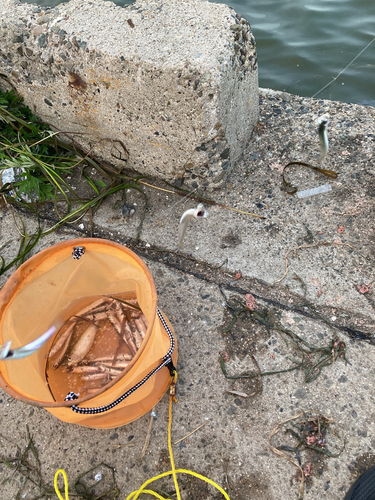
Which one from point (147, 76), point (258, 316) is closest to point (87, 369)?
point (258, 316)

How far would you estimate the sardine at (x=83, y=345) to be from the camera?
1.81m

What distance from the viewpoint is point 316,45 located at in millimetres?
3697

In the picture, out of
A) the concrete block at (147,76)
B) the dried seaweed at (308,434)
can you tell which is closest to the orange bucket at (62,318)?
the dried seaweed at (308,434)

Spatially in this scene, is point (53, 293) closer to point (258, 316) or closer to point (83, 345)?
point (83, 345)

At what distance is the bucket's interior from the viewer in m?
1.35

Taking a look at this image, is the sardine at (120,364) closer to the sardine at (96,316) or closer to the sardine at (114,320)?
the sardine at (114,320)

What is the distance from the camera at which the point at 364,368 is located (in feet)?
5.20

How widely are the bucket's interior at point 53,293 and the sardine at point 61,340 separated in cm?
5

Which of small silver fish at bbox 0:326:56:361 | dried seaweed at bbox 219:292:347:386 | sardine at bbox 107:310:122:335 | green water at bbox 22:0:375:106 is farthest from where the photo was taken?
green water at bbox 22:0:375:106

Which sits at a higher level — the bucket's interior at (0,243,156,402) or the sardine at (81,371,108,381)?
the bucket's interior at (0,243,156,402)

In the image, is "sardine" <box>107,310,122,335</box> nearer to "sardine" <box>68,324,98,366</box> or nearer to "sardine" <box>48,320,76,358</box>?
"sardine" <box>68,324,98,366</box>

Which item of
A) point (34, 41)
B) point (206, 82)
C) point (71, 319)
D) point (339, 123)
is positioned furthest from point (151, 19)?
point (71, 319)

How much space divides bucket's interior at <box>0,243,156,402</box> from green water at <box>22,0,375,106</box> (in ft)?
9.54

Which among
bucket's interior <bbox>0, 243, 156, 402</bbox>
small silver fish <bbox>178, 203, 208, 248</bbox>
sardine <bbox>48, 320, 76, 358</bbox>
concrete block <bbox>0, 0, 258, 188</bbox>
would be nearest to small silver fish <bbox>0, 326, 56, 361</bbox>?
bucket's interior <bbox>0, 243, 156, 402</bbox>
